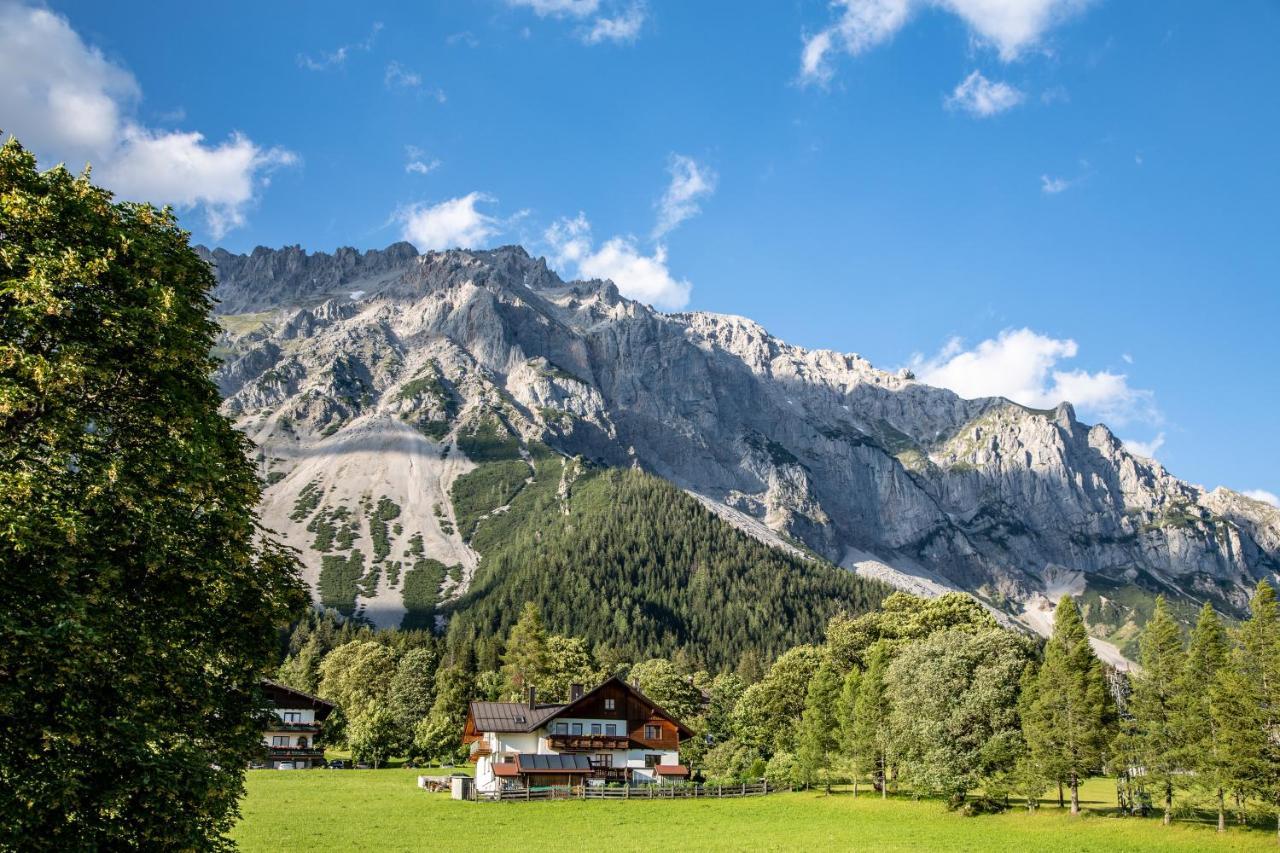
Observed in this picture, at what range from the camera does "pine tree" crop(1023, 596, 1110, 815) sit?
172ft

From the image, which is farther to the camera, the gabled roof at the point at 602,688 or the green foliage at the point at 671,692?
the green foliage at the point at 671,692

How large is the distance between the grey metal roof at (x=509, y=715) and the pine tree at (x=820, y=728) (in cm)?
2279

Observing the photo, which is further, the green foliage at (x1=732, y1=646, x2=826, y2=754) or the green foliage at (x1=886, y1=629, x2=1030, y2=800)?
the green foliage at (x1=732, y1=646, x2=826, y2=754)

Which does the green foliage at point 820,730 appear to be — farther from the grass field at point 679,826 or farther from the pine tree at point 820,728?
the grass field at point 679,826

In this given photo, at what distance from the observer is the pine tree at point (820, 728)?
2736 inches

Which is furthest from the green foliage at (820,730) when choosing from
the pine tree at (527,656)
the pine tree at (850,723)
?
the pine tree at (527,656)

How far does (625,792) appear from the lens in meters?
66.8

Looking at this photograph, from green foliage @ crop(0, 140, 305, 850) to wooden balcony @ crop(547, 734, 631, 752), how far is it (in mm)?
61978

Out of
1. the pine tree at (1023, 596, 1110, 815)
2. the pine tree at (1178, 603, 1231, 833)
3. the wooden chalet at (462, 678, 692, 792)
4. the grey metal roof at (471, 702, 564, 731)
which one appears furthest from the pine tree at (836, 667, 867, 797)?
the grey metal roof at (471, 702, 564, 731)

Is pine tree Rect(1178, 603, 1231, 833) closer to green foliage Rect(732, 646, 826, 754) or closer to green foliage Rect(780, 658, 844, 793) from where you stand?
green foliage Rect(780, 658, 844, 793)

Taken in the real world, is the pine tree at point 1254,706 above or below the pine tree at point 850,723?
above

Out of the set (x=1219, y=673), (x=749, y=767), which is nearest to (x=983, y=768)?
(x=1219, y=673)

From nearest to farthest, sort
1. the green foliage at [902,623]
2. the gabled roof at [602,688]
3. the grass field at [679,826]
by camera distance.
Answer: the grass field at [679,826] < the gabled roof at [602,688] < the green foliage at [902,623]

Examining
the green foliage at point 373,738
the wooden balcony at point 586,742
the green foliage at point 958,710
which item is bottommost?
the green foliage at point 373,738
